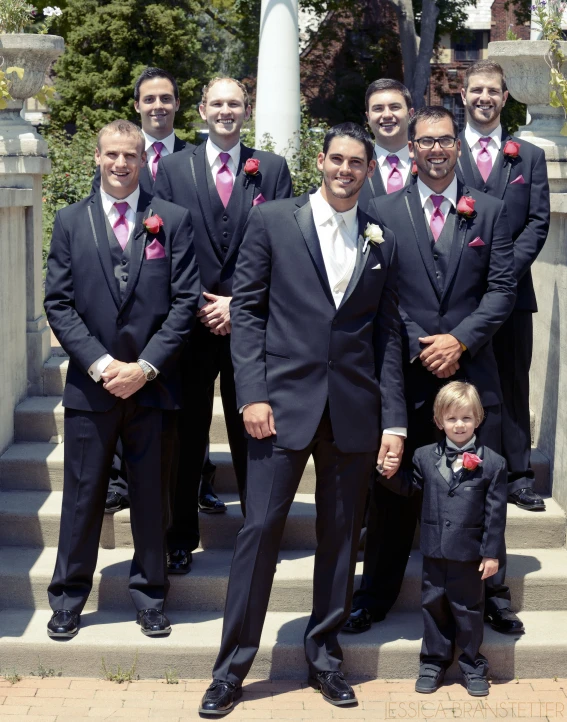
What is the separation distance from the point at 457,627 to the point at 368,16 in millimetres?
34256

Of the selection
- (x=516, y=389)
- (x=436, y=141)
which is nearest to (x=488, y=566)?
(x=516, y=389)

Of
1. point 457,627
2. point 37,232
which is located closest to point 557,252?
point 457,627

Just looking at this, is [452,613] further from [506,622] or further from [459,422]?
[459,422]

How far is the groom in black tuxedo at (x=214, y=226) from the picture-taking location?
16.9 feet

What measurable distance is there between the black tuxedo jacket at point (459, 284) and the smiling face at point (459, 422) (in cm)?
23

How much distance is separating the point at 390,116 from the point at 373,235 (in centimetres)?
141

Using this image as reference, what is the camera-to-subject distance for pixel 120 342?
4848 mm

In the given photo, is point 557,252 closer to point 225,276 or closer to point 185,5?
point 225,276

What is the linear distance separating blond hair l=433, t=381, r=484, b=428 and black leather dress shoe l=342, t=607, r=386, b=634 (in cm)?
106

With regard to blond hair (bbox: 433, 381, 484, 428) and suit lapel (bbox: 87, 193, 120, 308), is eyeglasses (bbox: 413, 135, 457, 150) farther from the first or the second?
suit lapel (bbox: 87, 193, 120, 308)

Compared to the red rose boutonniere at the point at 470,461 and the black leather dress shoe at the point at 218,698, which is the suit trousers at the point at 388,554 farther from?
the black leather dress shoe at the point at 218,698

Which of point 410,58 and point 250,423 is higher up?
point 410,58

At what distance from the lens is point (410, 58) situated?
3019 cm

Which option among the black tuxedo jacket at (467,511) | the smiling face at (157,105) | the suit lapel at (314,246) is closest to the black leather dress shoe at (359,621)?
the black tuxedo jacket at (467,511)
